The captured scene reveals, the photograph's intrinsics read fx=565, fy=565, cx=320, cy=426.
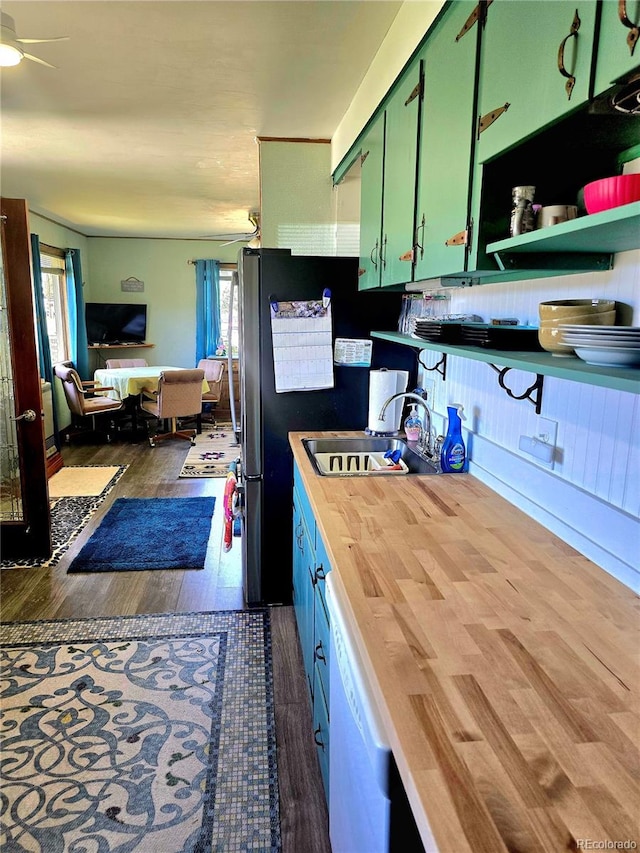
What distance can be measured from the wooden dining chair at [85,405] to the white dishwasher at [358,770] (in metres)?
5.63

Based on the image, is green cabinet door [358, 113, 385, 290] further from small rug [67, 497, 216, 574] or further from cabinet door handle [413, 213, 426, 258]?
small rug [67, 497, 216, 574]

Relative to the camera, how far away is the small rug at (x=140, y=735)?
1688 millimetres

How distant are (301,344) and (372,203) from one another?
746mm

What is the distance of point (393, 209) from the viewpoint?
2068mm

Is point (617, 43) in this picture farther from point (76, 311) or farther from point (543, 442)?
point (76, 311)

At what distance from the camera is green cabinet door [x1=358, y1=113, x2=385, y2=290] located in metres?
2.28

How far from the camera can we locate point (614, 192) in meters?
0.98

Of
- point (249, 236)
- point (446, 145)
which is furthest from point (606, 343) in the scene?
point (249, 236)

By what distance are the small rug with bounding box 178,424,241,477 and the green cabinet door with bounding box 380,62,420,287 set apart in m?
3.10

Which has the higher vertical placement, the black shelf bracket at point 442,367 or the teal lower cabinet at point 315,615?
the black shelf bracket at point 442,367

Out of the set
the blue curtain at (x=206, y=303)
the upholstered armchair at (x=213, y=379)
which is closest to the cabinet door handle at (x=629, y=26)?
the upholstered armchair at (x=213, y=379)

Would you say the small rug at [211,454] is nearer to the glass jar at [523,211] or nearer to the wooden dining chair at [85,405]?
the wooden dining chair at [85,405]

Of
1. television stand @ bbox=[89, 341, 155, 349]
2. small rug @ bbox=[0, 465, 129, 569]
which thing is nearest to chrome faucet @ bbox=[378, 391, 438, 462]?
small rug @ bbox=[0, 465, 129, 569]

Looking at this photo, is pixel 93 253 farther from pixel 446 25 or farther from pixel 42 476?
pixel 446 25
